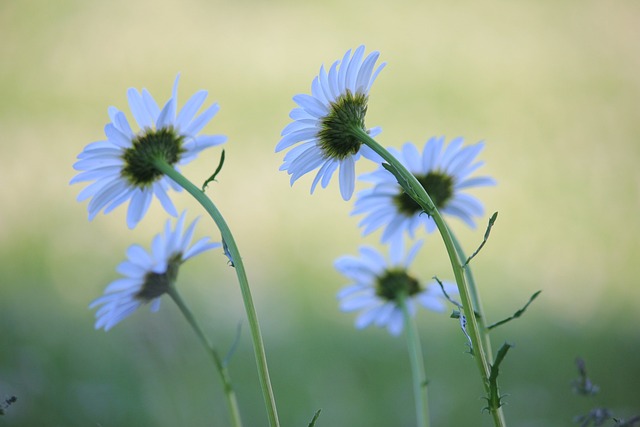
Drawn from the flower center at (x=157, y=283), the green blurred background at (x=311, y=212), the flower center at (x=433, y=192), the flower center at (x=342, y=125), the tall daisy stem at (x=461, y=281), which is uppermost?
the green blurred background at (x=311, y=212)

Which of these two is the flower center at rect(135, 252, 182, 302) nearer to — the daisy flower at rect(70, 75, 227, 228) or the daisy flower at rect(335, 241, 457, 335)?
the daisy flower at rect(70, 75, 227, 228)

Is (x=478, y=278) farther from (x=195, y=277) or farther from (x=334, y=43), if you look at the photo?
(x=334, y=43)

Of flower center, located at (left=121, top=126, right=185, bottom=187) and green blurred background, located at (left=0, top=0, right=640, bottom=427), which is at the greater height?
green blurred background, located at (left=0, top=0, right=640, bottom=427)

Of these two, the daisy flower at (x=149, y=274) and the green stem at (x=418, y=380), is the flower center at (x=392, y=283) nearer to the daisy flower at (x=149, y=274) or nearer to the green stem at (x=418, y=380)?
the green stem at (x=418, y=380)

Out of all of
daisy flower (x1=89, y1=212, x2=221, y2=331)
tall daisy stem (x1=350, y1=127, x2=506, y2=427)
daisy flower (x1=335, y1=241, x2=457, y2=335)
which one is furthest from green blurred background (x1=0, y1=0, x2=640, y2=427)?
tall daisy stem (x1=350, y1=127, x2=506, y2=427)

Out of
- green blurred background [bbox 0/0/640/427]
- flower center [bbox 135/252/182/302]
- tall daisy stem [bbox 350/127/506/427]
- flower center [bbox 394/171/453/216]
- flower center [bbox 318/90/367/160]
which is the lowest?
tall daisy stem [bbox 350/127/506/427]

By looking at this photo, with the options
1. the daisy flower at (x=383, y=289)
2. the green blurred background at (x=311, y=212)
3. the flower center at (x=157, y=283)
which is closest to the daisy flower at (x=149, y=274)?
the flower center at (x=157, y=283)

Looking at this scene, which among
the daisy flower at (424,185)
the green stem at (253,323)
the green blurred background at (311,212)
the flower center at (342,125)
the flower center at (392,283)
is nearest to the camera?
the green stem at (253,323)
